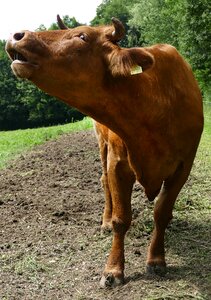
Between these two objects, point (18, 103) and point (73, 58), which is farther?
point (18, 103)

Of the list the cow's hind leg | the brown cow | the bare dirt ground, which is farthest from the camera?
the cow's hind leg

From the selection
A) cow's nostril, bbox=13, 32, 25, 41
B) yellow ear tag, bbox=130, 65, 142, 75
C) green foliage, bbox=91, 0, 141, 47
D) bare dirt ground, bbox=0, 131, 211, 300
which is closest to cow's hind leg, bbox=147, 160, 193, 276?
bare dirt ground, bbox=0, 131, 211, 300

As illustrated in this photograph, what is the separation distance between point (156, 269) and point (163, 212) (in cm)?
47

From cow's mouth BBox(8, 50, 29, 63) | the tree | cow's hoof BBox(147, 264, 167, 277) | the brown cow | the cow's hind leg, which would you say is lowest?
the tree

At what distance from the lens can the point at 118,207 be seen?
4613 mm

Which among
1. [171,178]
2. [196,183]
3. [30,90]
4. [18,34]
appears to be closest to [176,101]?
[171,178]

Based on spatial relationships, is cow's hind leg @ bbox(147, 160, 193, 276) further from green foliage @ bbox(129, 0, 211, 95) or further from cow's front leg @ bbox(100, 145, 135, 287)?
green foliage @ bbox(129, 0, 211, 95)

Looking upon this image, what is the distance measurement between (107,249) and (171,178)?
1131 mm

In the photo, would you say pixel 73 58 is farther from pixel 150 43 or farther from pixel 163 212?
pixel 150 43

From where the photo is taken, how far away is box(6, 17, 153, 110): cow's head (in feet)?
12.4

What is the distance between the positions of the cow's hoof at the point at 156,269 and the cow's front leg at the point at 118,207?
0.76 ft

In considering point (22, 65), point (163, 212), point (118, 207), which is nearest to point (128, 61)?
point (22, 65)

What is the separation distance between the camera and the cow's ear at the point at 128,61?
12.8 ft

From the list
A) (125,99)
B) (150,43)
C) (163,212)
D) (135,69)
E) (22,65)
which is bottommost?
(150,43)
